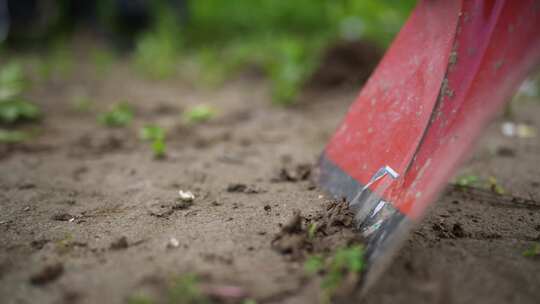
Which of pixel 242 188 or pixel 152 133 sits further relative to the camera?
pixel 152 133

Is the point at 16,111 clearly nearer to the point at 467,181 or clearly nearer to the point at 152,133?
Answer: the point at 152,133

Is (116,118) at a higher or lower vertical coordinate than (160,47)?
lower

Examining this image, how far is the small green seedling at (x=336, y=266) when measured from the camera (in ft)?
3.89

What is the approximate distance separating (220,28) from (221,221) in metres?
3.55

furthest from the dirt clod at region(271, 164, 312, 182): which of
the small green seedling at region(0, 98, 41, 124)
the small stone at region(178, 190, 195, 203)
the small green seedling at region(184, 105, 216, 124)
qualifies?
the small green seedling at region(0, 98, 41, 124)

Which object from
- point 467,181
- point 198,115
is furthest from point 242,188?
point 198,115

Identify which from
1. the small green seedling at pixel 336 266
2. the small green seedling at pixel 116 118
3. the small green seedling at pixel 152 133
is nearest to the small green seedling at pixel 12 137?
the small green seedling at pixel 116 118

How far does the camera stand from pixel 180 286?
45.8 inches

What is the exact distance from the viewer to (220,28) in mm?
4750

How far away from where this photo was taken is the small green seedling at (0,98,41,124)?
2734 mm

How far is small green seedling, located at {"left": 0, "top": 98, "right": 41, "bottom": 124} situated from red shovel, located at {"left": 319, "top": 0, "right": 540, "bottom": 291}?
196 centimetres

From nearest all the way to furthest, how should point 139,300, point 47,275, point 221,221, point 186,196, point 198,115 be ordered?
point 139,300
point 47,275
point 221,221
point 186,196
point 198,115

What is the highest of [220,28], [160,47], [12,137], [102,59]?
[220,28]

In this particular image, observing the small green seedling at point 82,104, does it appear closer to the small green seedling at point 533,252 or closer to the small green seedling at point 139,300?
the small green seedling at point 139,300
